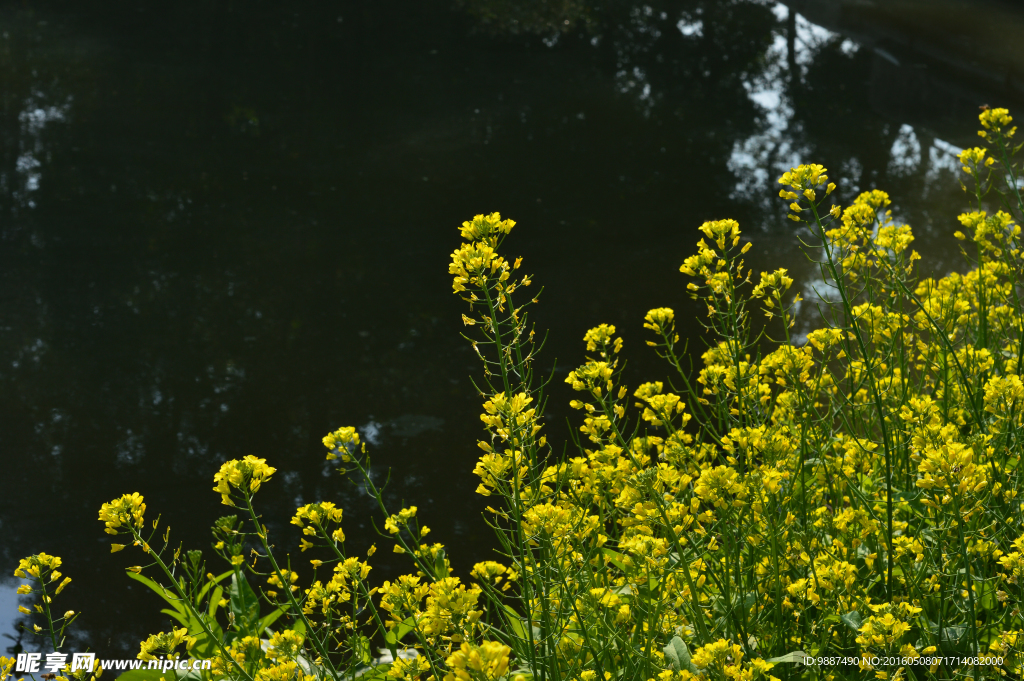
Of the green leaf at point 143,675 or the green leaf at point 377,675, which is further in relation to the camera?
the green leaf at point 143,675

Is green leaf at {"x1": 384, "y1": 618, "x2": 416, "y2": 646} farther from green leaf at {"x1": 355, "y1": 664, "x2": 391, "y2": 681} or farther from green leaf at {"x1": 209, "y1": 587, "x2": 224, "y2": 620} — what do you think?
green leaf at {"x1": 209, "y1": 587, "x2": 224, "y2": 620}

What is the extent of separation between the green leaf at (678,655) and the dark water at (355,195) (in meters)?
1.48

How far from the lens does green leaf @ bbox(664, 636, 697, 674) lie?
1.67 m

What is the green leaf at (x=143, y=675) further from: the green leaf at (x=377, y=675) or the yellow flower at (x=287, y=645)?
the yellow flower at (x=287, y=645)

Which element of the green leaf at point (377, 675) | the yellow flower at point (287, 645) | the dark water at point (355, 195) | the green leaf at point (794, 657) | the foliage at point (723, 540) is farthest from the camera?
the dark water at point (355, 195)

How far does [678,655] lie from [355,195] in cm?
492

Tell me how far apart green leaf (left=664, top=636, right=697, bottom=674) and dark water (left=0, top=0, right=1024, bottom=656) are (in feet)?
4.85

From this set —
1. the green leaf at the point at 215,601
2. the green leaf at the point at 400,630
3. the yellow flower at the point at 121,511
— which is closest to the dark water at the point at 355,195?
the green leaf at the point at 215,601

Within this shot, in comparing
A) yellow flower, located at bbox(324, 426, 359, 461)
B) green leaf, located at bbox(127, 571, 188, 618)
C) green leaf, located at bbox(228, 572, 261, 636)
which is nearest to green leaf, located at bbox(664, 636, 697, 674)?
yellow flower, located at bbox(324, 426, 359, 461)

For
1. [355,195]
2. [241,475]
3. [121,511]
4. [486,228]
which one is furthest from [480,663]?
[355,195]

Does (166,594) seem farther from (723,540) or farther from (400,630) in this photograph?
(723,540)

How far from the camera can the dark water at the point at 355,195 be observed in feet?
12.0

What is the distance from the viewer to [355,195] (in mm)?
6086

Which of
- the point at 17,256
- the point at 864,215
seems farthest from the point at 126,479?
the point at 864,215
